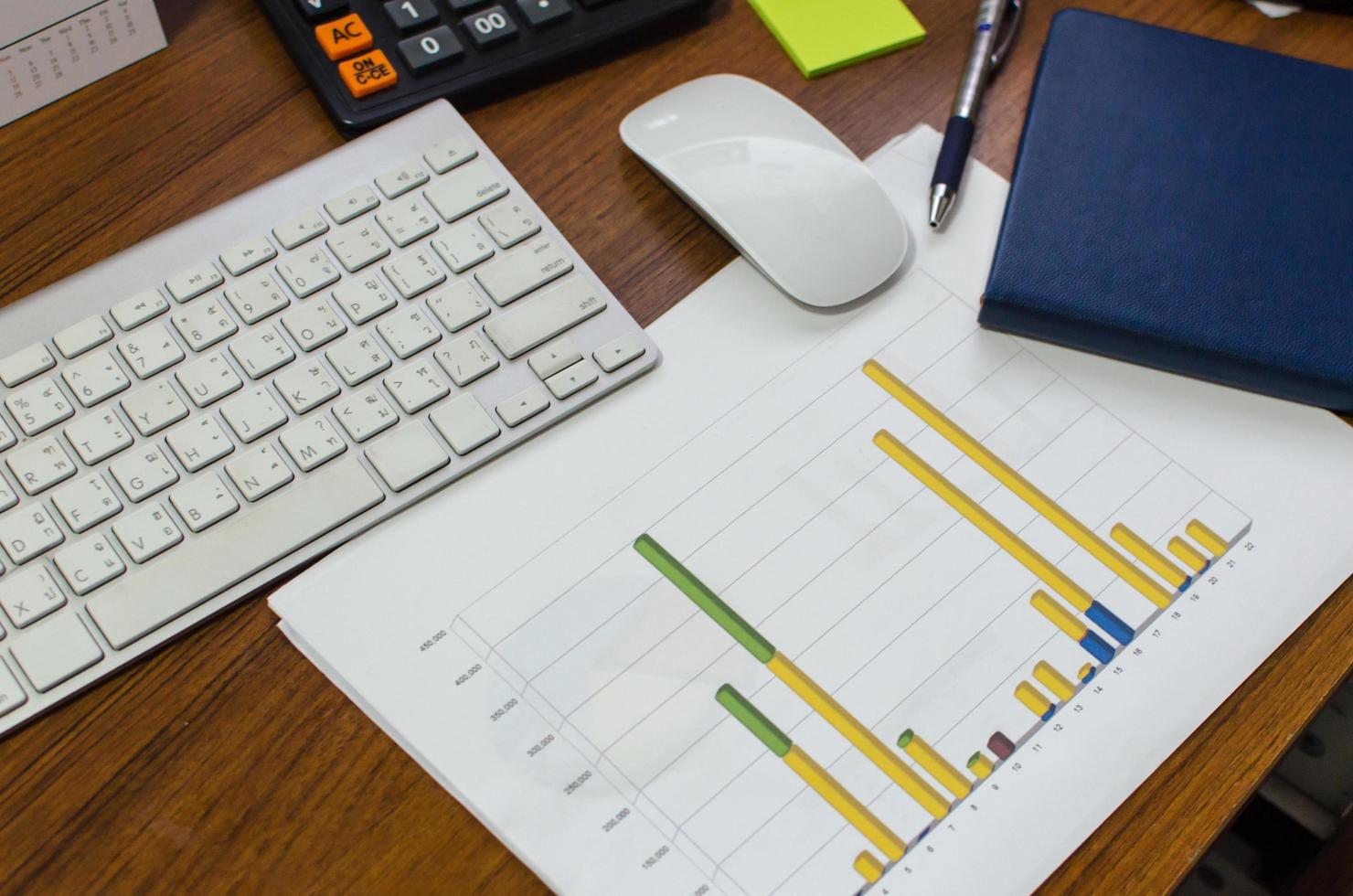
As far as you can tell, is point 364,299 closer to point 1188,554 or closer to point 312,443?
point 312,443

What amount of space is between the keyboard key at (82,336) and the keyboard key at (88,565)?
0.28 feet

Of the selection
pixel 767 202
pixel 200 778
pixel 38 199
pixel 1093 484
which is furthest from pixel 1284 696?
pixel 38 199

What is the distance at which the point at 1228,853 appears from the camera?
0.88m

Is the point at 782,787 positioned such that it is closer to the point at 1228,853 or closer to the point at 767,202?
the point at 767,202

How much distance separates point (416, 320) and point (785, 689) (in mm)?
212

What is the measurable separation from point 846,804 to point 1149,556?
0.54 ft

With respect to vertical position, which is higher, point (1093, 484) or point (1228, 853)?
point (1093, 484)

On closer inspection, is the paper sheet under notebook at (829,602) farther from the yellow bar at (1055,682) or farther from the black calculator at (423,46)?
the black calculator at (423,46)

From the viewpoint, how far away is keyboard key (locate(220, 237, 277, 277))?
49 cm

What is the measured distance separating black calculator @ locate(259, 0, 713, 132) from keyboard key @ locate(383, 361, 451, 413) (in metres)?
0.14

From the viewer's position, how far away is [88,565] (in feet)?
1.39

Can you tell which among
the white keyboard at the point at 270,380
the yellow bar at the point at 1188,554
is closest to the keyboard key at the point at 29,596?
the white keyboard at the point at 270,380

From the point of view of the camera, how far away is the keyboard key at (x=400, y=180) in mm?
516

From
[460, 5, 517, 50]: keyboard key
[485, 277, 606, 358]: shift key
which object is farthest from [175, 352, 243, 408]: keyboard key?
[460, 5, 517, 50]: keyboard key
